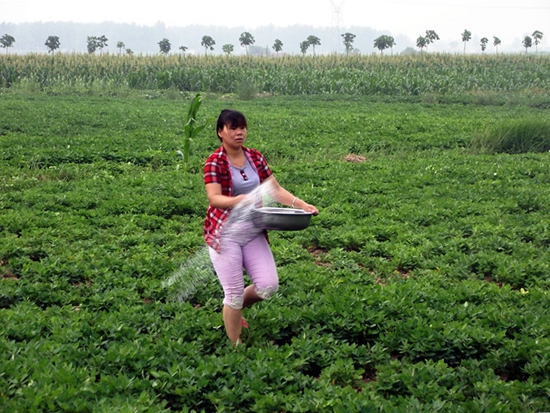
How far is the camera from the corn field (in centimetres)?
3475

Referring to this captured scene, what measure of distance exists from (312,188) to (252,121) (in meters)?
9.36

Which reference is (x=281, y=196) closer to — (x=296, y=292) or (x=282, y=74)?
(x=296, y=292)

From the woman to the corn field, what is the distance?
98.0 feet

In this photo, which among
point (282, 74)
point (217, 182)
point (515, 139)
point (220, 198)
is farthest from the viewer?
point (282, 74)

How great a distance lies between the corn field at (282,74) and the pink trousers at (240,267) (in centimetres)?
3000

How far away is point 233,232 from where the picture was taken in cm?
477

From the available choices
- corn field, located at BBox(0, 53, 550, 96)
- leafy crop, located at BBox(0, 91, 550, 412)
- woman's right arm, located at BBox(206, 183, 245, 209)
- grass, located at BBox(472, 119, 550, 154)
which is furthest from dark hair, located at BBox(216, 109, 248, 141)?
corn field, located at BBox(0, 53, 550, 96)

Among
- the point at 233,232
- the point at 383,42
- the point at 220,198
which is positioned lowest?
the point at 233,232

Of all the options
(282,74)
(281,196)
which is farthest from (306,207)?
(282,74)

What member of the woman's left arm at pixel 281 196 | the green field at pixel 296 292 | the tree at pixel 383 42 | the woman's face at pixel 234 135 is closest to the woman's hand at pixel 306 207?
the woman's left arm at pixel 281 196

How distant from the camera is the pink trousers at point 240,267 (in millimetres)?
4781

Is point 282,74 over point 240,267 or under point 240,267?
over

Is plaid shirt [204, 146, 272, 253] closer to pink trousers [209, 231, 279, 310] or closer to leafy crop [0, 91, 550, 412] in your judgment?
pink trousers [209, 231, 279, 310]

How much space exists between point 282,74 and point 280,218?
34417 mm
